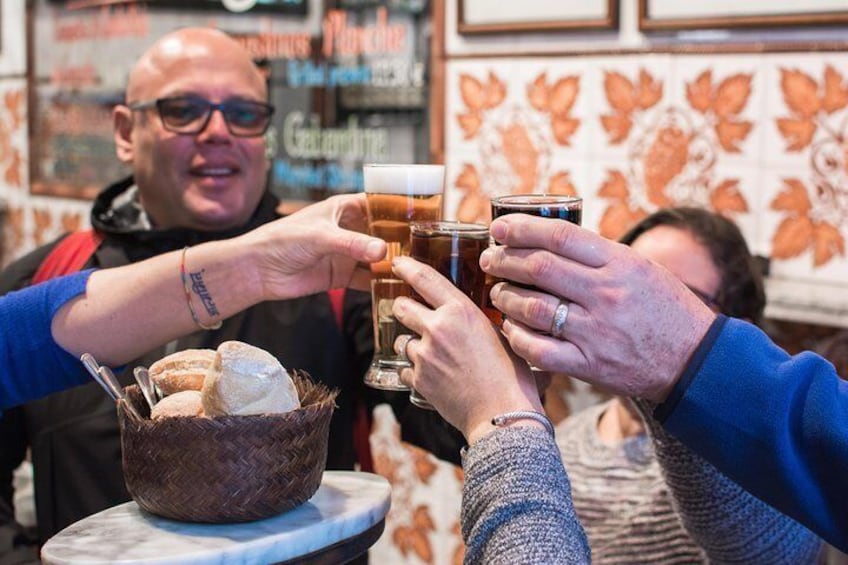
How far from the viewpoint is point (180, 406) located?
4.97ft

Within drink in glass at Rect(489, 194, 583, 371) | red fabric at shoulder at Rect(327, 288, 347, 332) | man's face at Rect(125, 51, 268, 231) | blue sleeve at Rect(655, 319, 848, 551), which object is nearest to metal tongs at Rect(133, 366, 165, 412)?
drink in glass at Rect(489, 194, 583, 371)

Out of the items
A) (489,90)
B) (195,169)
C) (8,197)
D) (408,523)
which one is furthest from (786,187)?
(8,197)

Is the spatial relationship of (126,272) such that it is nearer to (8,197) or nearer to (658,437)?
(658,437)

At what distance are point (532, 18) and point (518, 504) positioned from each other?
2440mm

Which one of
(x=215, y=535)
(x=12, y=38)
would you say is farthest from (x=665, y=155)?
(x=12, y=38)

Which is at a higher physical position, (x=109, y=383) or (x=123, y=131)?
(x=123, y=131)

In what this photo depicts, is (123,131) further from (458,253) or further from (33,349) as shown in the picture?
(458,253)

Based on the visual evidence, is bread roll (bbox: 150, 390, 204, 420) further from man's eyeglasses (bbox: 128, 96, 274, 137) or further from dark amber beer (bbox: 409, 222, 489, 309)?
man's eyeglasses (bbox: 128, 96, 274, 137)

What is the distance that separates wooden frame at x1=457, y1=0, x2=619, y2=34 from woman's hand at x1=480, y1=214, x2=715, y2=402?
78.7 inches

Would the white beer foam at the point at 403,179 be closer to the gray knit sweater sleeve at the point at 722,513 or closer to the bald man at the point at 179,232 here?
the gray knit sweater sleeve at the point at 722,513

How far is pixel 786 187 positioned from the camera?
306 cm

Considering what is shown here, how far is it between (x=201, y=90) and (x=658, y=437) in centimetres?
148

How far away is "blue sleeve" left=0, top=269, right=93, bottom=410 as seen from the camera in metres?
2.03

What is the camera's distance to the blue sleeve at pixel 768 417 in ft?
4.88
